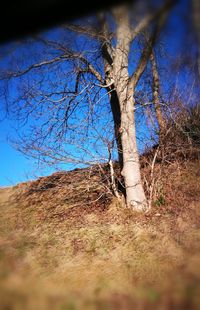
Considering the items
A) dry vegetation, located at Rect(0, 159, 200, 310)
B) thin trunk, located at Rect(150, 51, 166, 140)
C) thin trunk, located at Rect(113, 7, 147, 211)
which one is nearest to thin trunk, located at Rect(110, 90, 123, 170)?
thin trunk, located at Rect(113, 7, 147, 211)

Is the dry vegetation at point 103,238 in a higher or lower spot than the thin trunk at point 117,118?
lower

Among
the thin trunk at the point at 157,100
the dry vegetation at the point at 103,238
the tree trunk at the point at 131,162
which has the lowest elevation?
the dry vegetation at the point at 103,238

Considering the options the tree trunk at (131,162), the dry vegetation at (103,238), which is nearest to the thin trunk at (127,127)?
the tree trunk at (131,162)

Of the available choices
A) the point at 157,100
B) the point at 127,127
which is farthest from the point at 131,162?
the point at 157,100

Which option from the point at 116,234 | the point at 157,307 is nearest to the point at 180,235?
the point at 116,234

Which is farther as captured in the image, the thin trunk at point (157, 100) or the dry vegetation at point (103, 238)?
the thin trunk at point (157, 100)

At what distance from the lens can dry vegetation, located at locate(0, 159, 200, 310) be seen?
18.8 feet

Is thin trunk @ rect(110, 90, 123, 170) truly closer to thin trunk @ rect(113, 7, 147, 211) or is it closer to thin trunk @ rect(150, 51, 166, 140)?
thin trunk @ rect(113, 7, 147, 211)

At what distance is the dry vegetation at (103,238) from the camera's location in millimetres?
5716

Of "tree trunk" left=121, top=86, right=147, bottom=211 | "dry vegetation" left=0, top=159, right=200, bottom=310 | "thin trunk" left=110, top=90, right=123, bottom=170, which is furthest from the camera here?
"thin trunk" left=110, top=90, right=123, bottom=170

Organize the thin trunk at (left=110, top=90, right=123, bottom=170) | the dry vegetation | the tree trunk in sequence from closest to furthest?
the dry vegetation, the tree trunk, the thin trunk at (left=110, top=90, right=123, bottom=170)

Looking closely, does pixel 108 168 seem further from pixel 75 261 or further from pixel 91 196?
pixel 75 261

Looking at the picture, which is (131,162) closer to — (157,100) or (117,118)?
(117,118)

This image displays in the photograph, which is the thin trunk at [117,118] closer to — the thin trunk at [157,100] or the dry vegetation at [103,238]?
the dry vegetation at [103,238]
